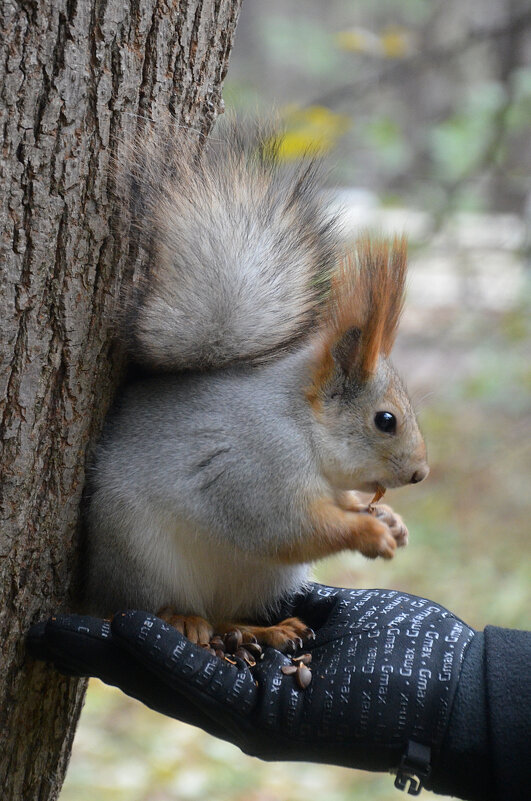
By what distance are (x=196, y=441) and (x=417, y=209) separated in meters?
2.15

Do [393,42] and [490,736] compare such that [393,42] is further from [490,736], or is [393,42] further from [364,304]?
[490,736]

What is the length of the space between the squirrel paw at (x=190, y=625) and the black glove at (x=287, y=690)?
91mm

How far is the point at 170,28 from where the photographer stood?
41.6 inches

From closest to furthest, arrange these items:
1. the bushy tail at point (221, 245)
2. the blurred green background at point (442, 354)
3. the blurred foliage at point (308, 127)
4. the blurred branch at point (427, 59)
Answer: the bushy tail at point (221, 245), the blurred foliage at point (308, 127), the blurred green background at point (442, 354), the blurred branch at point (427, 59)

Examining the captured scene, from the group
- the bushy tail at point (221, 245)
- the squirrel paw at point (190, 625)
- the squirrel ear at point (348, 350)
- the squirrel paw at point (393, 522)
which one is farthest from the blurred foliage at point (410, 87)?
the squirrel paw at point (190, 625)

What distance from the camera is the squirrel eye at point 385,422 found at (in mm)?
1265

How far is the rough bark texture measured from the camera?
940 millimetres

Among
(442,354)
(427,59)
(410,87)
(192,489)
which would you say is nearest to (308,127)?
(427,59)

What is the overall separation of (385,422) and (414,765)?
0.48m

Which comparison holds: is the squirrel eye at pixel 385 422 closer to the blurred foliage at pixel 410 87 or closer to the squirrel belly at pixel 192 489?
the squirrel belly at pixel 192 489

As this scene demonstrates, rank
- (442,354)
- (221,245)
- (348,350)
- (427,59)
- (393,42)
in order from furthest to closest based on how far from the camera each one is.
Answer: (442,354)
(427,59)
(393,42)
(348,350)
(221,245)

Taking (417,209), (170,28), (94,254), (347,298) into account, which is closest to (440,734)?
(347,298)

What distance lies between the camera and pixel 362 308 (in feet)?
3.99

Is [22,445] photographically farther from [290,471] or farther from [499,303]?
[499,303]
